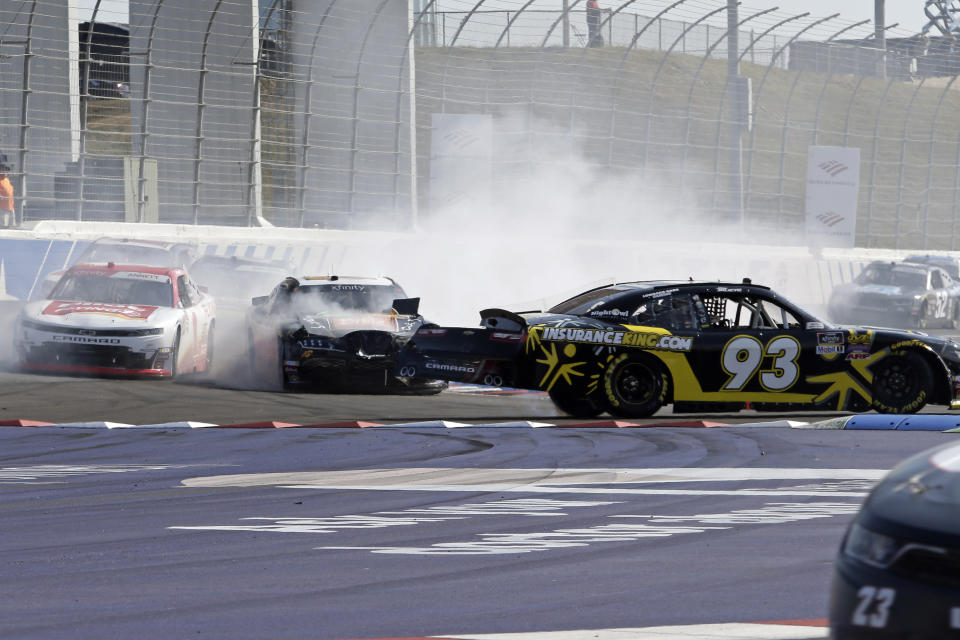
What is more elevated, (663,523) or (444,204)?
(444,204)

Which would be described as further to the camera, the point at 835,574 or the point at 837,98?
the point at 837,98

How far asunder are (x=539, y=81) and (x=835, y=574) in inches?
1010

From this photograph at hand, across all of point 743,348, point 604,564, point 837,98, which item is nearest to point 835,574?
point 604,564

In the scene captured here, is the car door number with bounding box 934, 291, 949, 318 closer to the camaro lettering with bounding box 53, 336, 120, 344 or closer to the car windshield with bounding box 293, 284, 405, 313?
the car windshield with bounding box 293, 284, 405, 313

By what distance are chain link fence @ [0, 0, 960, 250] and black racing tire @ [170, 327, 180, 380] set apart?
7401 millimetres

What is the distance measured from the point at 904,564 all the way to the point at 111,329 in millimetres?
12147

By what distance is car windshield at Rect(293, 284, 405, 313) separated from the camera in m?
14.0

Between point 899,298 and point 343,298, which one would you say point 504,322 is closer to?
point 343,298

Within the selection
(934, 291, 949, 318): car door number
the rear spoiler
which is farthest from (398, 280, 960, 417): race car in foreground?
(934, 291, 949, 318): car door number

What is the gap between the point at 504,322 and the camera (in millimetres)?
11164

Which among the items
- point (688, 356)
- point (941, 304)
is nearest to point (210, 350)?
point (688, 356)

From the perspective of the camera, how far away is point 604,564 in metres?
5.37

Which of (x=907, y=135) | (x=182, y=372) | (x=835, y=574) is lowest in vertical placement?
(x=182, y=372)

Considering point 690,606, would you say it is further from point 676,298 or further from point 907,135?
point 907,135
